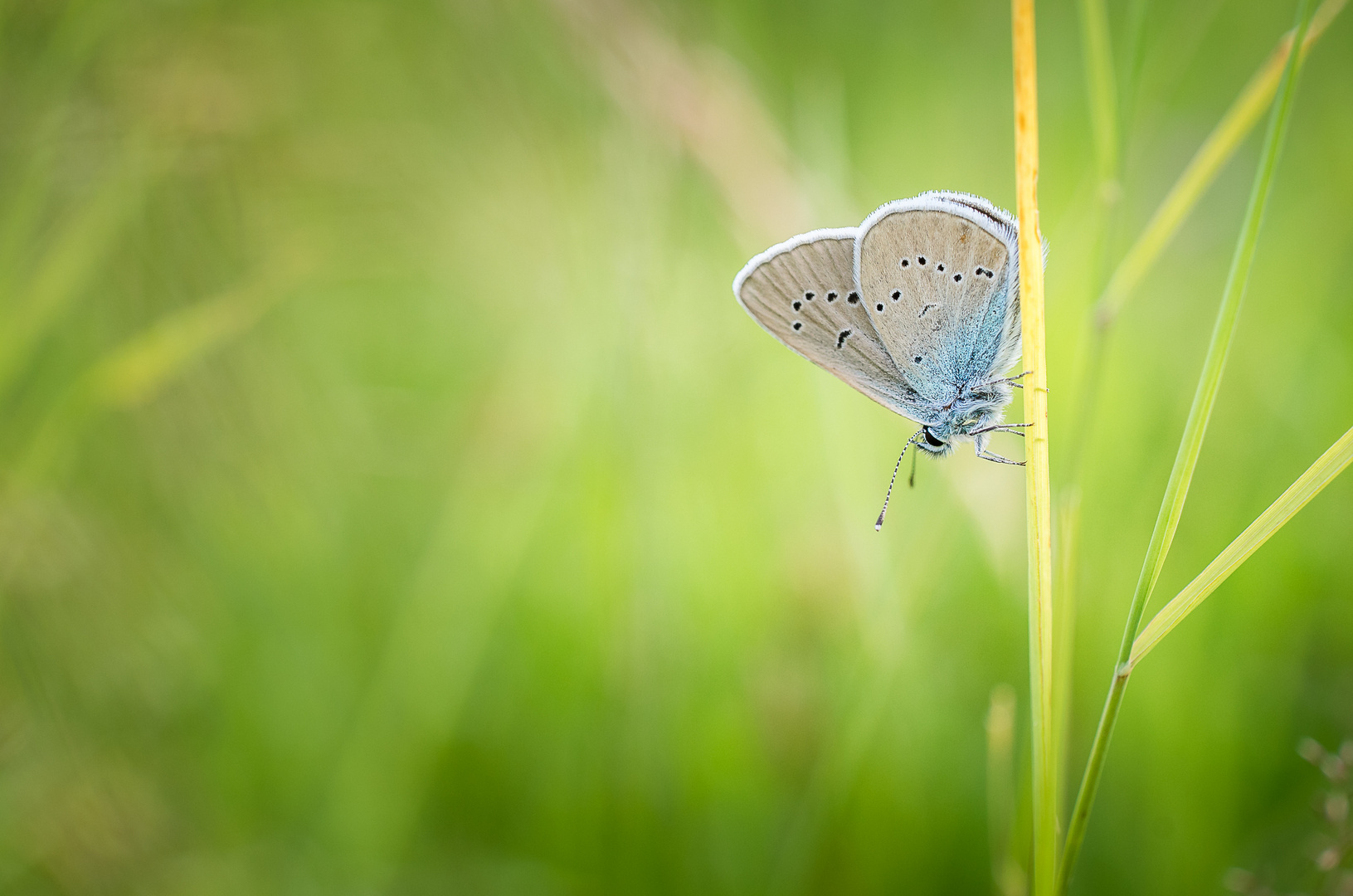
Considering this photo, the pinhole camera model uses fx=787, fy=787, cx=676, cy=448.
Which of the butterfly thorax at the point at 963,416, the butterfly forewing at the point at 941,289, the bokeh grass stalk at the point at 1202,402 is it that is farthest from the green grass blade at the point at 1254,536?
the butterfly thorax at the point at 963,416

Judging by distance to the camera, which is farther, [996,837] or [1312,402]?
[1312,402]

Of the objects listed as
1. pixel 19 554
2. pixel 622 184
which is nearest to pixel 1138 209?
pixel 622 184

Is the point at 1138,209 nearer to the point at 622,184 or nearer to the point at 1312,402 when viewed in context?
the point at 1312,402

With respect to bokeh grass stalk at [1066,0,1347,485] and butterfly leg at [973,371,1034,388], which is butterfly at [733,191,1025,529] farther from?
bokeh grass stalk at [1066,0,1347,485]

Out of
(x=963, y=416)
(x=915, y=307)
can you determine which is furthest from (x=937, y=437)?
(x=915, y=307)

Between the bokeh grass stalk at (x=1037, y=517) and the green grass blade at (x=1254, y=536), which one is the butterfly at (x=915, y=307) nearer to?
the bokeh grass stalk at (x=1037, y=517)

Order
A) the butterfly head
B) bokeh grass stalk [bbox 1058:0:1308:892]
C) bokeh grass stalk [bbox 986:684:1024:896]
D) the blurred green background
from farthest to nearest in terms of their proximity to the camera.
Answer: the blurred green background < the butterfly head < bokeh grass stalk [bbox 986:684:1024:896] < bokeh grass stalk [bbox 1058:0:1308:892]

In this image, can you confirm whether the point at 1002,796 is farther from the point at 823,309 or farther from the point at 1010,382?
the point at 823,309

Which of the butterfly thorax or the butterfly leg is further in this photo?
the butterfly thorax

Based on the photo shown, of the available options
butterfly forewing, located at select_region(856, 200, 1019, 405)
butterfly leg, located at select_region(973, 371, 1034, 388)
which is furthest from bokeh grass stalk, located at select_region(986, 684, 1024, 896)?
butterfly forewing, located at select_region(856, 200, 1019, 405)
